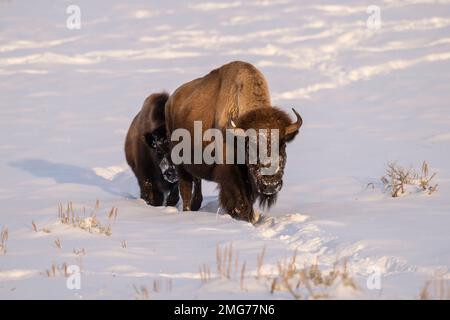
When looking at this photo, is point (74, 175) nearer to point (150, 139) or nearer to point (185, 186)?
point (150, 139)

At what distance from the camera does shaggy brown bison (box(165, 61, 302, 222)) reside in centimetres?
814

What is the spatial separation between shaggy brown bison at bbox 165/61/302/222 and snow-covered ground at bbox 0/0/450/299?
1.31 ft

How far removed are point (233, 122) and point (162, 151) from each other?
2.62 m

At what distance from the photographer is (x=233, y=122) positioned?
27.5ft

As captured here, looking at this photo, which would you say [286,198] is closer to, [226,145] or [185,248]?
[226,145]

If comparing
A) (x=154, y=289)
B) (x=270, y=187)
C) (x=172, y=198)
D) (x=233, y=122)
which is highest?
(x=233, y=122)

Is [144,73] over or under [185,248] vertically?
over

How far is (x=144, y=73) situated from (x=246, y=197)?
1422 centimetres

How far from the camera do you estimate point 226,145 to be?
879 centimetres

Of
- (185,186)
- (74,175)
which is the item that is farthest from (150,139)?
(74,175)

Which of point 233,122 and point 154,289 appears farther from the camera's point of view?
point 233,122

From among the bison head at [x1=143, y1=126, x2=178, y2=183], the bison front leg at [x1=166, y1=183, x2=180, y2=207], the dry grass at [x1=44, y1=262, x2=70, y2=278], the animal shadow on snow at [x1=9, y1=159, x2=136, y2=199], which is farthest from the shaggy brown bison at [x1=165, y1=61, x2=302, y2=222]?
the dry grass at [x1=44, y1=262, x2=70, y2=278]

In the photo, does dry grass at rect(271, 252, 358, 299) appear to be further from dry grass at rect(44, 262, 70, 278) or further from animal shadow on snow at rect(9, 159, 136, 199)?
animal shadow on snow at rect(9, 159, 136, 199)
